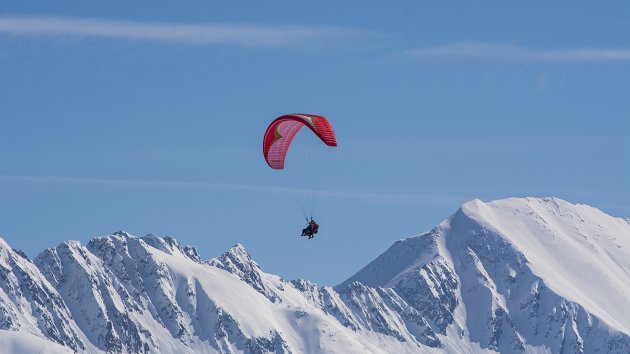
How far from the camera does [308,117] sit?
162 meters

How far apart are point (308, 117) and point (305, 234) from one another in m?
11.3

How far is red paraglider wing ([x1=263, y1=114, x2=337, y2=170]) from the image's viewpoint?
16225cm

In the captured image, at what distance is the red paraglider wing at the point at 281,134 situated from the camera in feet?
532

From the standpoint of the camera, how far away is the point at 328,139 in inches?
6240

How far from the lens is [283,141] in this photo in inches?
6698

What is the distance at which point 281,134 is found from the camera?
170250mm

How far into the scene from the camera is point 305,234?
525 feet

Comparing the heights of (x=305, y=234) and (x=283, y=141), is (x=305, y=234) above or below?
below

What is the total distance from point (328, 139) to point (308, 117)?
473cm

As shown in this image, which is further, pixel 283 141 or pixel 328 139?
pixel 283 141

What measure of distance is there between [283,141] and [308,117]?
8.54 meters

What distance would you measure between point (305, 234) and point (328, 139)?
927 cm
